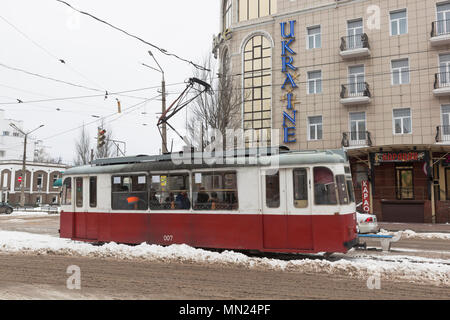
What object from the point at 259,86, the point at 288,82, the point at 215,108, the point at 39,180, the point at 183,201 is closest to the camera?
the point at 183,201

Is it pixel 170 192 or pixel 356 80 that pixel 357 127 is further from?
pixel 170 192

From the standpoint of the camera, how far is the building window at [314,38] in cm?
2666

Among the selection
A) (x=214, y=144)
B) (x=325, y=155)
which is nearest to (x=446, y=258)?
(x=325, y=155)

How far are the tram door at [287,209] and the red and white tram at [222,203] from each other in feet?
0.08

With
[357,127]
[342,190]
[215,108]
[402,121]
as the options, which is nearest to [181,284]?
[342,190]

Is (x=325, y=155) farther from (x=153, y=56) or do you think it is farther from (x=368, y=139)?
(x=368, y=139)

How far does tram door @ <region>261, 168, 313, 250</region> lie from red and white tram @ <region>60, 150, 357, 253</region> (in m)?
0.03

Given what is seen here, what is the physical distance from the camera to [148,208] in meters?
11.4

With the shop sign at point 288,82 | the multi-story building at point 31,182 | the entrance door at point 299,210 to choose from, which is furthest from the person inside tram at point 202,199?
Answer: the multi-story building at point 31,182

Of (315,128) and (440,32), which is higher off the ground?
(440,32)

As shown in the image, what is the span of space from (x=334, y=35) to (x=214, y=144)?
12620 mm

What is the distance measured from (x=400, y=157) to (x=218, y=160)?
16.0m

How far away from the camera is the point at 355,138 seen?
24875 millimetres

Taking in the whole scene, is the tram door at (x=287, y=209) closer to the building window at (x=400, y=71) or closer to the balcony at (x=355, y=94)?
the balcony at (x=355, y=94)
